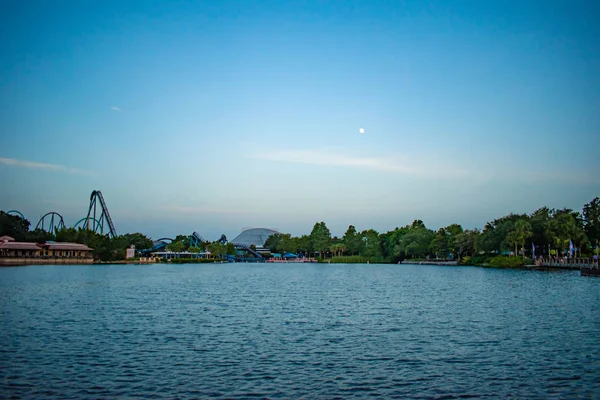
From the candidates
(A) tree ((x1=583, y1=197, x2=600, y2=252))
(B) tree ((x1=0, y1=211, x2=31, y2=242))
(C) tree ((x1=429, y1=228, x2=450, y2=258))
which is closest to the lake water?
(A) tree ((x1=583, y1=197, x2=600, y2=252))

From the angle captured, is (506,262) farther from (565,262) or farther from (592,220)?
(592,220)

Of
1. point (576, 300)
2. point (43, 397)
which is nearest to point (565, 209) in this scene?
point (576, 300)

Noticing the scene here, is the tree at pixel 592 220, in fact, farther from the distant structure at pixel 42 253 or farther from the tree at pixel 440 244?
the distant structure at pixel 42 253

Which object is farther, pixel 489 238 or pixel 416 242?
pixel 416 242

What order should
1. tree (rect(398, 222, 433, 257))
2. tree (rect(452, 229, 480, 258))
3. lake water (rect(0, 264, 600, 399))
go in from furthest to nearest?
tree (rect(398, 222, 433, 257)) → tree (rect(452, 229, 480, 258)) → lake water (rect(0, 264, 600, 399))

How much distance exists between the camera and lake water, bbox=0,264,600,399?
17.2 metres

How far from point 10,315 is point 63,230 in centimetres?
15211

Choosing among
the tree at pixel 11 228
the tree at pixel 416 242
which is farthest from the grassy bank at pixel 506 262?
the tree at pixel 11 228

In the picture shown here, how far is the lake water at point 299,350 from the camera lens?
56.3 feet

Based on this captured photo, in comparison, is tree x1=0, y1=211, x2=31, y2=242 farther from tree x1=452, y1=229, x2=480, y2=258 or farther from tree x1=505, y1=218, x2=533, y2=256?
tree x1=505, y1=218, x2=533, y2=256

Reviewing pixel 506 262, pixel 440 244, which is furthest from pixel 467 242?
pixel 506 262

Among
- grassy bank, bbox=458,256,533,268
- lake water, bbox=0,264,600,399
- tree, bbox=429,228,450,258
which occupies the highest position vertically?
tree, bbox=429,228,450,258

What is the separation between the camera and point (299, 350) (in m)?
23.2

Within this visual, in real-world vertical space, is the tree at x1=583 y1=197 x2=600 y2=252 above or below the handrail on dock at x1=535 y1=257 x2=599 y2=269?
above
